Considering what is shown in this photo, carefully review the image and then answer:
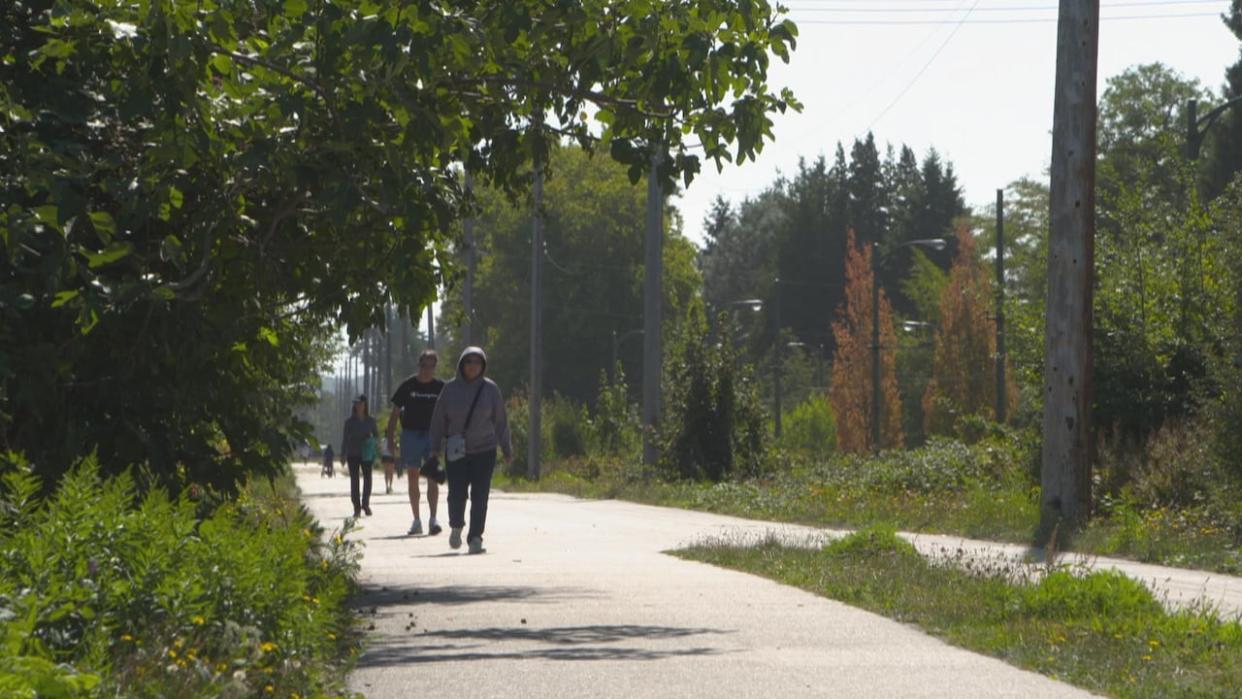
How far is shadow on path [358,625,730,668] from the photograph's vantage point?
31.1 ft

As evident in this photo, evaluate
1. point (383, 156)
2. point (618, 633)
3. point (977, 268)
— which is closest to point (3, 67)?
point (383, 156)

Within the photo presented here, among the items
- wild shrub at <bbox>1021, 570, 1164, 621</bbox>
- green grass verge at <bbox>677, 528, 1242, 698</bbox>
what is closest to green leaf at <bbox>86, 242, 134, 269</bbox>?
green grass verge at <bbox>677, 528, 1242, 698</bbox>

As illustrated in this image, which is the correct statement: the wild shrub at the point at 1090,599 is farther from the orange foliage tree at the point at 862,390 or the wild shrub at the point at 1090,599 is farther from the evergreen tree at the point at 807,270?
the evergreen tree at the point at 807,270

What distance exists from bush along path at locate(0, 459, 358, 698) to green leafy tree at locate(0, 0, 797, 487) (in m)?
2.31

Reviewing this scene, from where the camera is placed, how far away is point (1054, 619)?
11.0 m

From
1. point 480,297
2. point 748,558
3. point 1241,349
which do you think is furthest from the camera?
point 480,297

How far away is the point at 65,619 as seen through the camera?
6.99 meters

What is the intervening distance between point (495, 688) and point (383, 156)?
4205 mm

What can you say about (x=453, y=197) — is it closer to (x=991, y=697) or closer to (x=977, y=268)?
(x=991, y=697)

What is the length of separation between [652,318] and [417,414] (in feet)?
59.5

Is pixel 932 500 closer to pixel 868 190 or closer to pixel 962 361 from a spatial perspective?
pixel 962 361

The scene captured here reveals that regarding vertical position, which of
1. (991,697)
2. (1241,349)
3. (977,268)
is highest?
(977,268)

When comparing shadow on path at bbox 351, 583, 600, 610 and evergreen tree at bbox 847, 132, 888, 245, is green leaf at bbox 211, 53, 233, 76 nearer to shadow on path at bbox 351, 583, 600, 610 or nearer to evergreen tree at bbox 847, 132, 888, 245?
shadow on path at bbox 351, 583, 600, 610

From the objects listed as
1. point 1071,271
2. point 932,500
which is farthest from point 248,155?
point 932,500
